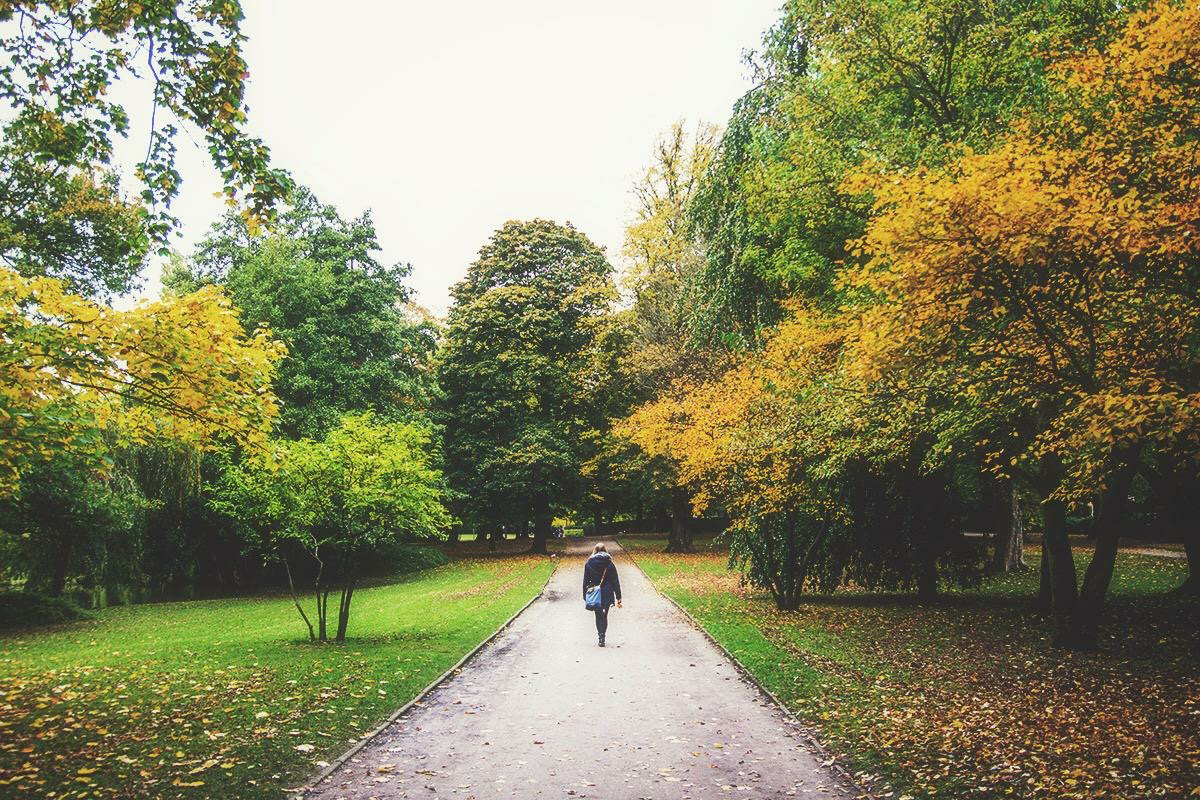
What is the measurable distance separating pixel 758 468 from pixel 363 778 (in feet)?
34.9

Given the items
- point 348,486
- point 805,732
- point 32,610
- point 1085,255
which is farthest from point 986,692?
point 32,610

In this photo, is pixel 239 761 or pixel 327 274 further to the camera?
pixel 327 274

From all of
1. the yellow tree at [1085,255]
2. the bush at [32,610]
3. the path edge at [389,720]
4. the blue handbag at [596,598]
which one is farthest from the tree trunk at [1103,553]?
the bush at [32,610]

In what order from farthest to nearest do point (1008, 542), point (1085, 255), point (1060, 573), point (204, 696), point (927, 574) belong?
point (1008, 542) < point (927, 574) < point (1060, 573) < point (204, 696) < point (1085, 255)

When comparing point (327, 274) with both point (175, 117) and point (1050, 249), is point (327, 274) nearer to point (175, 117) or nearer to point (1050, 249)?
point (175, 117)

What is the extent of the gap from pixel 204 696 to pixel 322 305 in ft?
69.4

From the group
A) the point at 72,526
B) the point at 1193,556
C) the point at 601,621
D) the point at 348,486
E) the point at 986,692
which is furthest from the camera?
the point at 72,526

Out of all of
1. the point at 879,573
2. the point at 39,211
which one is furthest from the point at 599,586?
the point at 39,211

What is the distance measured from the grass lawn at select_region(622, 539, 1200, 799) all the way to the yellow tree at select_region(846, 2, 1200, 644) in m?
2.79

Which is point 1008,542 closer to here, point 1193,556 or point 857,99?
point 1193,556

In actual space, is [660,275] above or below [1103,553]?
above

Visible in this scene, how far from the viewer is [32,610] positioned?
19172mm

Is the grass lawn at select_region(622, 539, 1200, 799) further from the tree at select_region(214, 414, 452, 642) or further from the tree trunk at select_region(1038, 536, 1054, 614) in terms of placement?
the tree at select_region(214, 414, 452, 642)

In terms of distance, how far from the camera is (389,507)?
13000mm
